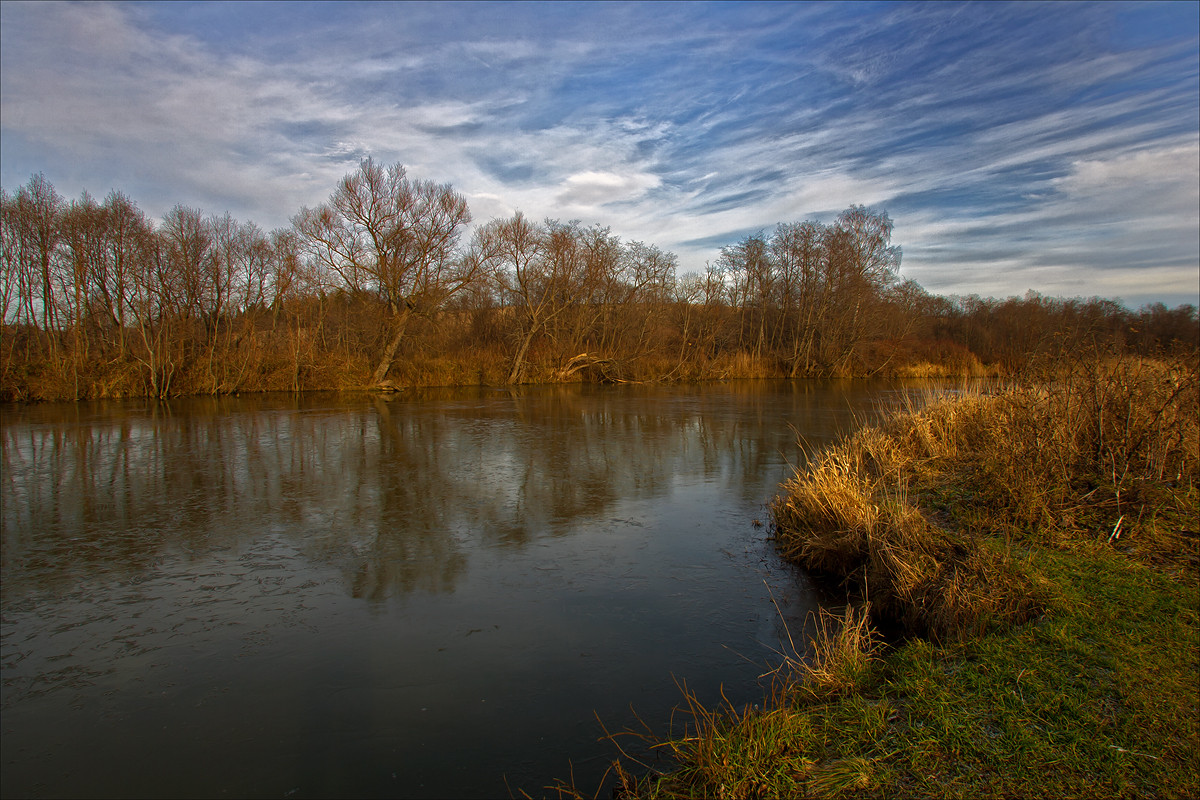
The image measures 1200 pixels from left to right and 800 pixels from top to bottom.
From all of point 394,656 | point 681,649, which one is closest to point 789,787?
point 681,649

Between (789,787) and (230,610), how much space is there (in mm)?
4303

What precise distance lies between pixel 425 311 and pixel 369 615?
77.1 ft

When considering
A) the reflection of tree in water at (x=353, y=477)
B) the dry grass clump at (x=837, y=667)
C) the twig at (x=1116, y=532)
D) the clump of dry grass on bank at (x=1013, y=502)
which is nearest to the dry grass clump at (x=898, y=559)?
the clump of dry grass on bank at (x=1013, y=502)

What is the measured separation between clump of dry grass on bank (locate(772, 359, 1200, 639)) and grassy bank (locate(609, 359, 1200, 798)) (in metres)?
0.02

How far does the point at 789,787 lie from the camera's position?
259 cm

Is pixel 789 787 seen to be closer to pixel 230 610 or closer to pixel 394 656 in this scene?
pixel 394 656

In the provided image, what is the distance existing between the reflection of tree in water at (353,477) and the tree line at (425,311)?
6.16 m

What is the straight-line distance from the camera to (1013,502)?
589 centimetres

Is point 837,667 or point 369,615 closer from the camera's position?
point 837,667

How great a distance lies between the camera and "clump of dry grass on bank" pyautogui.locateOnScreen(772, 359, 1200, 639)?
14.6ft

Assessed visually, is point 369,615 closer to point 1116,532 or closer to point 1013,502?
point 1013,502

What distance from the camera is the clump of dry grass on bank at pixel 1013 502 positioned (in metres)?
4.46

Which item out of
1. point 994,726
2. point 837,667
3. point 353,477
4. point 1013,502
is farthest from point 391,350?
point 994,726

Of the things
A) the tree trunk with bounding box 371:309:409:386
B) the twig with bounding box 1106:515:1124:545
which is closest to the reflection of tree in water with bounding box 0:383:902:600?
the twig with bounding box 1106:515:1124:545
